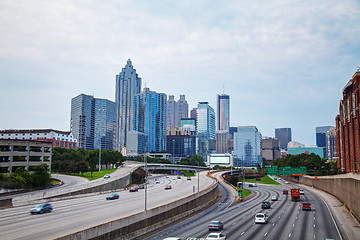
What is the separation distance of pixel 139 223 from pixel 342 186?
177 feet

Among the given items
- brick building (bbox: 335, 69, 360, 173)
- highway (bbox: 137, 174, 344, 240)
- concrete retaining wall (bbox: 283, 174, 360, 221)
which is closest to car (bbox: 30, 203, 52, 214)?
highway (bbox: 137, 174, 344, 240)

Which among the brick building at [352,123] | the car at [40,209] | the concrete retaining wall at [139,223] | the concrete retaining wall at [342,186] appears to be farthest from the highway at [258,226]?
the brick building at [352,123]

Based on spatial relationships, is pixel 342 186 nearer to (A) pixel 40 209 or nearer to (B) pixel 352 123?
(B) pixel 352 123

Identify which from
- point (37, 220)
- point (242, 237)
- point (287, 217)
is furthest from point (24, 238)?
point (287, 217)

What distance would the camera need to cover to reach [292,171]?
111 metres

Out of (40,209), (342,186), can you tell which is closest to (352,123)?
(342,186)

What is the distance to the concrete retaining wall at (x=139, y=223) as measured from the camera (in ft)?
98.8

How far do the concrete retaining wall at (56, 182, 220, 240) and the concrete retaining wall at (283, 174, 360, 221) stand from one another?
26.9 meters

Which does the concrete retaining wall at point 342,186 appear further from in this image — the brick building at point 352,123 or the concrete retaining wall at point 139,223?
the concrete retaining wall at point 139,223

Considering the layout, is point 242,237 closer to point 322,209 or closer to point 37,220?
point 37,220

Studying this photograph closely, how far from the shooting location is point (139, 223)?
38438 mm

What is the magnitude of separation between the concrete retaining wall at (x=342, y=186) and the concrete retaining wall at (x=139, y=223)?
88.2 feet

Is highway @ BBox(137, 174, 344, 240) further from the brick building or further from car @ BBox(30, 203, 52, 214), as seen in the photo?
the brick building

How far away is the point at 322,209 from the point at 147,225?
4278cm
